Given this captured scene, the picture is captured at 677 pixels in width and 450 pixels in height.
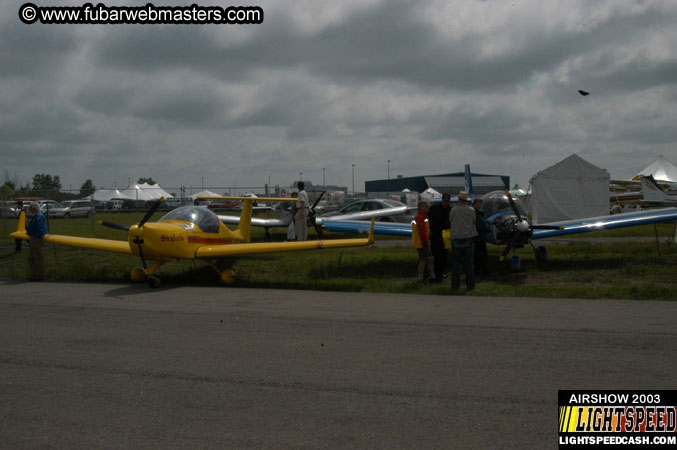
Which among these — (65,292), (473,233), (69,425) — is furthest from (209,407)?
(65,292)

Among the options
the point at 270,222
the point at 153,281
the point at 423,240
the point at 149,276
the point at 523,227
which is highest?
the point at 523,227

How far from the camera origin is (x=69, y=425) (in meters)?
3.89

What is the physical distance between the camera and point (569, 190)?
27.1m

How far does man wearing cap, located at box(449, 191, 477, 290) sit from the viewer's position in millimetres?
9922

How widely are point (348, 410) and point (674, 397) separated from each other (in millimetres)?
2659

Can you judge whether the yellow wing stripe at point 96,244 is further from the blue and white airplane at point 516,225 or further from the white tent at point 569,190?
the white tent at point 569,190

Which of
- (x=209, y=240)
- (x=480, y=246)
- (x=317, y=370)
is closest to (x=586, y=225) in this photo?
(x=480, y=246)

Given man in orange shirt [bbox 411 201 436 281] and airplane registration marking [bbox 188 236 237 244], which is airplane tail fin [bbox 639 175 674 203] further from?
airplane registration marking [bbox 188 236 237 244]

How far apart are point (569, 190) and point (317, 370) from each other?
25420mm

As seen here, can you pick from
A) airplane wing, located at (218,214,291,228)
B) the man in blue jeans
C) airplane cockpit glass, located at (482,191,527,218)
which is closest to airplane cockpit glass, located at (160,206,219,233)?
the man in blue jeans

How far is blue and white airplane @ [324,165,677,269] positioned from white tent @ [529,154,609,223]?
12986mm

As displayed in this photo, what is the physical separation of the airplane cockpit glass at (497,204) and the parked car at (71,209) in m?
31.9

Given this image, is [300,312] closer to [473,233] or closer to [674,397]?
[473,233]

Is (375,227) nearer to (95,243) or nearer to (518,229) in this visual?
(518,229)
